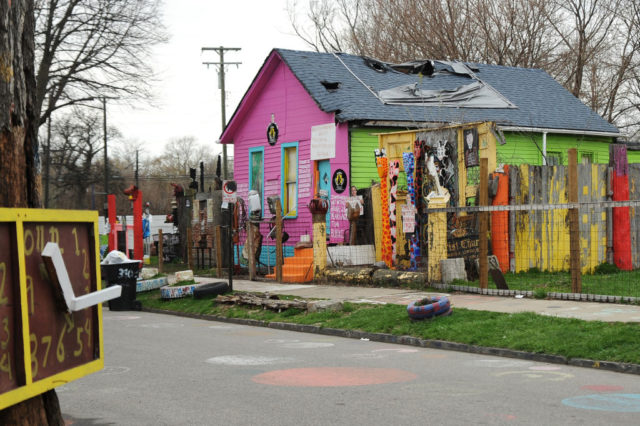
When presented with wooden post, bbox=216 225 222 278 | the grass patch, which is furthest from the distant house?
the grass patch

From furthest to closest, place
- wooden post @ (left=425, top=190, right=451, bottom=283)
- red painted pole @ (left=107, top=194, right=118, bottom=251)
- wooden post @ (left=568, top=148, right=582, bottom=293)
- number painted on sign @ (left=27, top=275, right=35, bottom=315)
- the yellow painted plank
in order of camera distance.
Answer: red painted pole @ (left=107, top=194, right=118, bottom=251) → the yellow painted plank → wooden post @ (left=425, top=190, right=451, bottom=283) → wooden post @ (left=568, top=148, right=582, bottom=293) → number painted on sign @ (left=27, top=275, right=35, bottom=315)

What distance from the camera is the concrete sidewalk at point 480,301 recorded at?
39.3ft

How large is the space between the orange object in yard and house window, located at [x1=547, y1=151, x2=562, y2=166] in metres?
8.44

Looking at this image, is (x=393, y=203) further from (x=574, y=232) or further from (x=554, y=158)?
(x=554, y=158)

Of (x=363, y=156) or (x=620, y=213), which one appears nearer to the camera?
(x=620, y=213)

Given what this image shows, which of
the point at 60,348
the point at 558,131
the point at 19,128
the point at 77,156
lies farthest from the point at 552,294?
the point at 77,156

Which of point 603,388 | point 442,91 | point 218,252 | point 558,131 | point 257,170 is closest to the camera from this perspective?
point 603,388

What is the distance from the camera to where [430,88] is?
25.7m

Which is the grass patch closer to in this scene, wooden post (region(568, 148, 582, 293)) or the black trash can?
wooden post (region(568, 148, 582, 293))

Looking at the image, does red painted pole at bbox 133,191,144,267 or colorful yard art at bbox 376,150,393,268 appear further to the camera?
red painted pole at bbox 133,191,144,267

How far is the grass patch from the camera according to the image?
31.4ft

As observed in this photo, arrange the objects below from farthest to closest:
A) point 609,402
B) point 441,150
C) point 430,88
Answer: point 430,88
point 441,150
point 609,402

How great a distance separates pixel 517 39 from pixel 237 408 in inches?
1365

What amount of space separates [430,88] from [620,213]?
946cm
